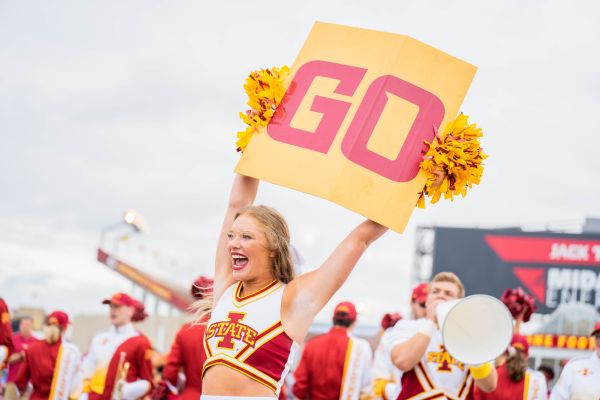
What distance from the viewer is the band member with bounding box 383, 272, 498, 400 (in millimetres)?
5359

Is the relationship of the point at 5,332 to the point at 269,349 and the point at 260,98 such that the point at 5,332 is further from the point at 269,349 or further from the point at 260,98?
the point at 269,349

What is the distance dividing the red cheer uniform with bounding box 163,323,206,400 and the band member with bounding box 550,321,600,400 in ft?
8.65

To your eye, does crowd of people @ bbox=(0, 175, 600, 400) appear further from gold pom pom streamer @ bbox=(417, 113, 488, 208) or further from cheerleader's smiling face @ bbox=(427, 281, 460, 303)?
gold pom pom streamer @ bbox=(417, 113, 488, 208)

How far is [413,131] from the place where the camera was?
365 cm

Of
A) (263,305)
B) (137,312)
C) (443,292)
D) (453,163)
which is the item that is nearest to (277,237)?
(263,305)

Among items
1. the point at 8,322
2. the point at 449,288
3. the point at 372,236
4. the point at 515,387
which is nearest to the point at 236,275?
the point at 372,236

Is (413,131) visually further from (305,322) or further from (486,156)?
(305,322)

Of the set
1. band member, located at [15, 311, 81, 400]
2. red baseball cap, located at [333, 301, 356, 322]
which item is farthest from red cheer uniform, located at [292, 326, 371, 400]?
band member, located at [15, 311, 81, 400]

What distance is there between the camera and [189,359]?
723cm

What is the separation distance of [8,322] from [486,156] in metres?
6.02

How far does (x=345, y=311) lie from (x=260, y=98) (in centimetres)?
554

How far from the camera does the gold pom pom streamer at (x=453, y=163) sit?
139 inches

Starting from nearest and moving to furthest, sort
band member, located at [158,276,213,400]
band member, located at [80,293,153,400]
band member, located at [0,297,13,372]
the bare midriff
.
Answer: the bare midriff < band member, located at [158,276,213,400] < band member, located at [0,297,13,372] < band member, located at [80,293,153,400]

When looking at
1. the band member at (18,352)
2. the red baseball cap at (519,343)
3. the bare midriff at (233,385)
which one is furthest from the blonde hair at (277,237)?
the band member at (18,352)
